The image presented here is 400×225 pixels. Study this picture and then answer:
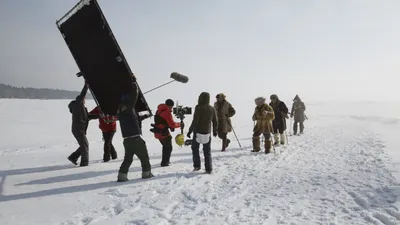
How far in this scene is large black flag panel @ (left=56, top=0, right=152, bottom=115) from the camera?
6.63 m

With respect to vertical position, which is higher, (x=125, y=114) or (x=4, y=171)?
(x=125, y=114)

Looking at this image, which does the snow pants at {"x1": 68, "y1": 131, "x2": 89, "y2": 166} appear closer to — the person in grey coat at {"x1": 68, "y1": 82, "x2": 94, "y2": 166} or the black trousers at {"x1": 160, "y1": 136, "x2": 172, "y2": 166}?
the person in grey coat at {"x1": 68, "y1": 82, "x2": 94, "y2": 166}

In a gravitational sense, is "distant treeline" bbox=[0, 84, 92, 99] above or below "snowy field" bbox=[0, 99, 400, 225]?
above

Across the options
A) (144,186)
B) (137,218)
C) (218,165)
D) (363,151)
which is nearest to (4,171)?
(144,186)

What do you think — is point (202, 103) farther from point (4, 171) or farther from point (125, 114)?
point (4, 171)

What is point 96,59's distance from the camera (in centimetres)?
704

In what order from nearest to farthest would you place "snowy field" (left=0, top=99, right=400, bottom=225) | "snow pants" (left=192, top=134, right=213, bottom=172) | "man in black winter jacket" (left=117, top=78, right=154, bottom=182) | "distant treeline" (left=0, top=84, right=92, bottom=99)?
"snowy field" (left=0, top=99, right=400, bottom=225) < "man in black winter jacket" (left=117, top=78, right=154, bottom=182) < "snow pants" (left=192, top=134, right=213, bottom=172) < "distant treeline" (left=0, top=84, right=92, bottom=99)

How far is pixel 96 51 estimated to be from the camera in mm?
6961

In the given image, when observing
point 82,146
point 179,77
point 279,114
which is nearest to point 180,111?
point 179,77

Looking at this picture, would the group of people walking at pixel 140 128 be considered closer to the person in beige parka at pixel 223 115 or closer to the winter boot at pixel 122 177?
the winter boot at pixel 122 177

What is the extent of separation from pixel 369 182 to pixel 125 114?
5.30 meters

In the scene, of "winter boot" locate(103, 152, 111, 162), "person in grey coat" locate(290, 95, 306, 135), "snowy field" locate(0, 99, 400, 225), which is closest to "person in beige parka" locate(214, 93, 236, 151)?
"snowy field" locate(0, 99, 400, 225)

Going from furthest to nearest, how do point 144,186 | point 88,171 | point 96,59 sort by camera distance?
point 96,59
point 88,171
point 144,186

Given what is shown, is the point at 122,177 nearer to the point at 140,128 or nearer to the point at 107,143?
the point at 140,128
